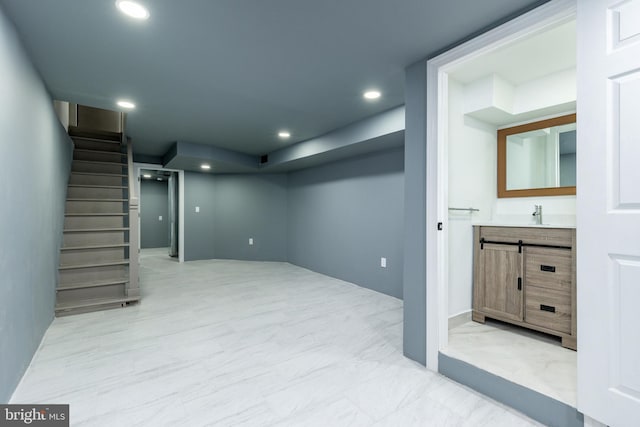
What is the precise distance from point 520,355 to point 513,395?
50 centimetres

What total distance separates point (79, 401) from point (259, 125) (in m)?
3.17

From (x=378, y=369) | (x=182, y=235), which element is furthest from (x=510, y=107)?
(x=182, y=235)

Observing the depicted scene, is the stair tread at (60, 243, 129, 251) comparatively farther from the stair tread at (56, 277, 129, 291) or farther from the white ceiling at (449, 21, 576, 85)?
the white ceiling at (449, 21, 576, 85)

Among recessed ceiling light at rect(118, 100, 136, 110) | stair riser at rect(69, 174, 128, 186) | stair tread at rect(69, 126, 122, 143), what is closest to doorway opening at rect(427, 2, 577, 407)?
recessed ceiling light at rect(118, 100, 136, 110)

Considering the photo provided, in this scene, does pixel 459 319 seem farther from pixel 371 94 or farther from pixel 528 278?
pixel 371 94

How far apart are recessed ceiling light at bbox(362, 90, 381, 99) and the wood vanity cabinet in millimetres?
1562

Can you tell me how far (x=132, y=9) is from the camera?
64.7 inches

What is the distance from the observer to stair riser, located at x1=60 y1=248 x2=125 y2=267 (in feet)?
11.2

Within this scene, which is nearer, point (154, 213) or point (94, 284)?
point (94, 284)

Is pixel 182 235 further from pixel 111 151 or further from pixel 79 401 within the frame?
pixel 79 401

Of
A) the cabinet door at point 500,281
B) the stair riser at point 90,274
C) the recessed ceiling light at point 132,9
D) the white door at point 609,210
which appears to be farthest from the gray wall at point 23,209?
the cabinet door at point 500,281

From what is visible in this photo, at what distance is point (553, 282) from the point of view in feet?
7.53

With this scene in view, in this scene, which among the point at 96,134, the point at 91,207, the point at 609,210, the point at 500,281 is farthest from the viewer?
the point at 96,134

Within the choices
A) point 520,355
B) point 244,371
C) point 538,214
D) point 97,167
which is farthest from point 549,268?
point 97,167
